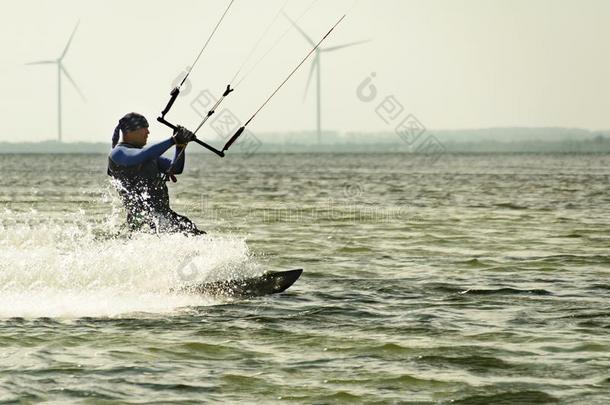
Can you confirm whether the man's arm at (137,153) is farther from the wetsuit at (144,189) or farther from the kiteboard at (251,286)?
the kiteboard at (251,286)

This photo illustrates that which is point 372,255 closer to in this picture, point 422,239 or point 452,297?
point 422,239

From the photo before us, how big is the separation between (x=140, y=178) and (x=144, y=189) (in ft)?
0.50

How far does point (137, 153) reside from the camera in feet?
44.5

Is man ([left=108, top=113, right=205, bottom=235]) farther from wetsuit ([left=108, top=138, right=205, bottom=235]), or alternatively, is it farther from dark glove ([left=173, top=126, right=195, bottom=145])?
dark glove ([left=173, top=126, right=195, bottom=145])

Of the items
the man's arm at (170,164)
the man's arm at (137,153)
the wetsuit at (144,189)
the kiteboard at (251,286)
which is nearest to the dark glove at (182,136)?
the man's arm at (137,153)

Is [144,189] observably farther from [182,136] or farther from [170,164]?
[182,136]

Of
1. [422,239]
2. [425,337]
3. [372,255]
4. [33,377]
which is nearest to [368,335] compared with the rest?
[425,337]

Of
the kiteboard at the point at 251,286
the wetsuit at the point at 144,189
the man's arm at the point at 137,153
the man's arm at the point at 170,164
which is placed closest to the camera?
the man's arm at the point at 137,153

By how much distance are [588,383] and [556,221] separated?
22.9 meters

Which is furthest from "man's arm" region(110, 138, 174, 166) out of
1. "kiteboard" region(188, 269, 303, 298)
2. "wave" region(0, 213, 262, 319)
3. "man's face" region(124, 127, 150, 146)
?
"kiteboard" region(188, 269, 303, 298)

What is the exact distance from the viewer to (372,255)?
857 inches

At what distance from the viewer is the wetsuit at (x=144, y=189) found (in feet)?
45.2

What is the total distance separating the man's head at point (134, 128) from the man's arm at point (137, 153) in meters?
0.21

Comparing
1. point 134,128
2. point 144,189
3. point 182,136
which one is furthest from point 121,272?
point 182,136
